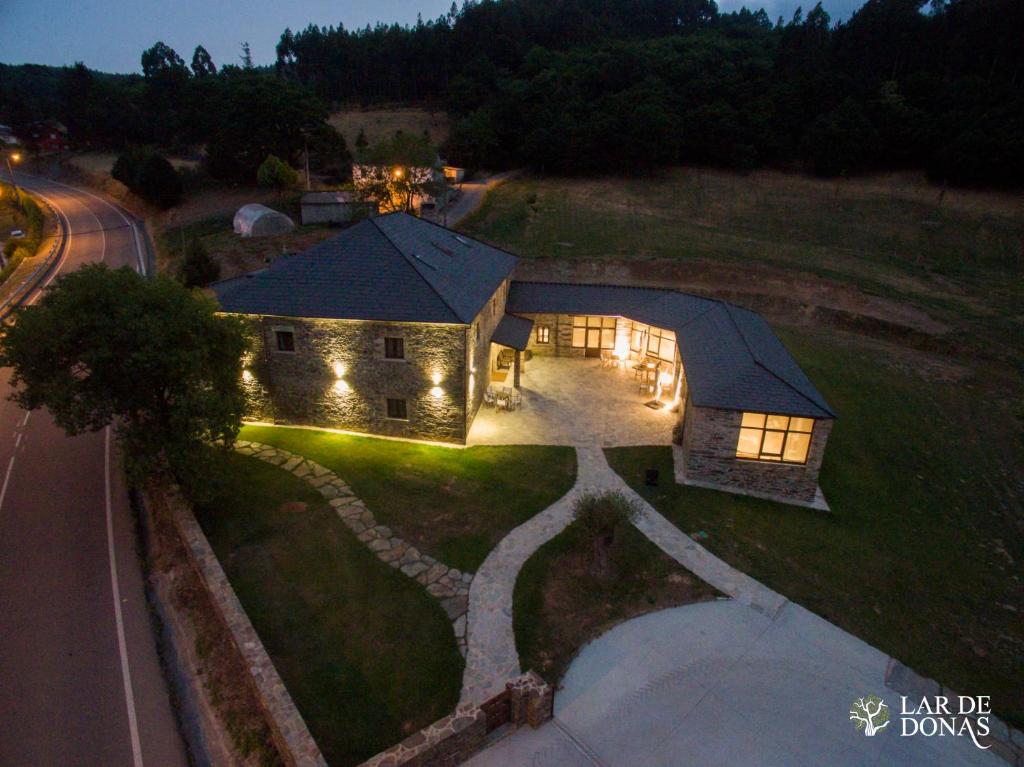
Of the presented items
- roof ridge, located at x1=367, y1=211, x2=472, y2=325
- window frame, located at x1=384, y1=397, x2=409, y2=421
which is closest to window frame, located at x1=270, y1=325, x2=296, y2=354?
window frame, located at x1=384, y1=397, x2=409, y2=421

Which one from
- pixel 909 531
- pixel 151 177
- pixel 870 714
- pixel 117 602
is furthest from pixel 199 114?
pixel 870 714

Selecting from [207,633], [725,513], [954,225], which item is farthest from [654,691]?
[954,225]

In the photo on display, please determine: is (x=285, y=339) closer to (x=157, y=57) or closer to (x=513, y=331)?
(x=513, y=331)

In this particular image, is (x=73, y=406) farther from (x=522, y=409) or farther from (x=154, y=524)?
(x=522, y=409)

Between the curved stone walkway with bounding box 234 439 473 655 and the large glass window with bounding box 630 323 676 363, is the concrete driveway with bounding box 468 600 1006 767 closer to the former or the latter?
the curved stone walkway with bounding box 234 439 473 655

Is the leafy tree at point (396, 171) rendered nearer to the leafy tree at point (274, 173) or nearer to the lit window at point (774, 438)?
the leafy tree at point (274, 173)
